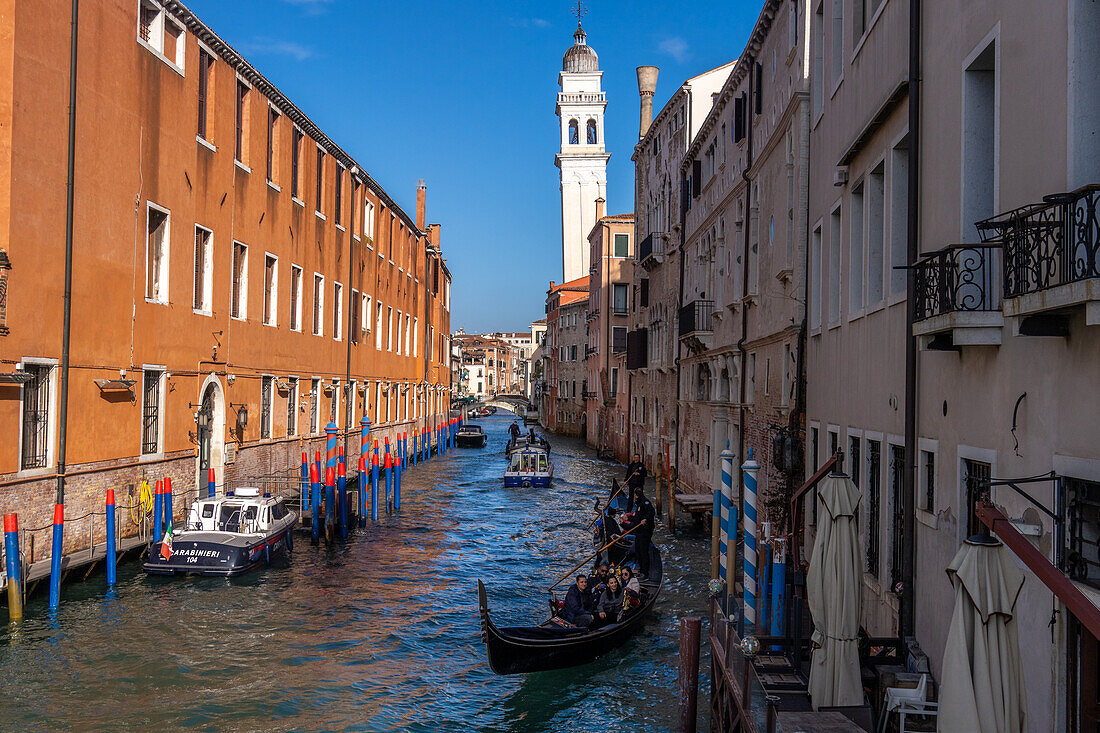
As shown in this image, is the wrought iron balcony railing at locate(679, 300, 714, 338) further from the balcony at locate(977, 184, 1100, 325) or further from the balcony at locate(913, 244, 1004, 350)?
the balcony at locate(977, 184, 1100, 325)

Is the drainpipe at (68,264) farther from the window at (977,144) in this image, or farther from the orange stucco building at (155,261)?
the window at (977,144)

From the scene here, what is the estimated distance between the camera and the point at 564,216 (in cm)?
7112

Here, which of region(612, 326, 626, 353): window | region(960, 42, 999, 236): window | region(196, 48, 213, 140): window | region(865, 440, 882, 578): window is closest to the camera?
region(960, 42, 999, 236): window

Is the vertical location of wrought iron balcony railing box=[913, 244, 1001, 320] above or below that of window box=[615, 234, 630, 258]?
below

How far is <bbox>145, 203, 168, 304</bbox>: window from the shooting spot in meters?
15.8

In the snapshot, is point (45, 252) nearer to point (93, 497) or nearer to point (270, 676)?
point (93, 497)

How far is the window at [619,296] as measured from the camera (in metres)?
44.4

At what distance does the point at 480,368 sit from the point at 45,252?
3955 inches

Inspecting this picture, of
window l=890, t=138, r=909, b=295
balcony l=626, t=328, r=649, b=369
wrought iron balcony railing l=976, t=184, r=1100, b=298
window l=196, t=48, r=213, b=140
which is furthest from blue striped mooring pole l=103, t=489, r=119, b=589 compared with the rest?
balcony l=626, t=328, r=649, b=369

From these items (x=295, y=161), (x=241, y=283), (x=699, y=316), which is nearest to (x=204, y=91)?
(x=241, y=283)

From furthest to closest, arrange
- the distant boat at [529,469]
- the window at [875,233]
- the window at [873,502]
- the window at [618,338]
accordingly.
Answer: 1. the window at [618,338]
2. the distant boat at [529,469]
3. the window at [875,233]
4. the window at [873,502]

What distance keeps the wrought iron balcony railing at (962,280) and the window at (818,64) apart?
233 inches

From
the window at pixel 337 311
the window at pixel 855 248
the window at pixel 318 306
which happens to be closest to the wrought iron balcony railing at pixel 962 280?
the window at pixel 855 248

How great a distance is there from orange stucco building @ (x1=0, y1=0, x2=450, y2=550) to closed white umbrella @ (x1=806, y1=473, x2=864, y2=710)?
33.5 ft
